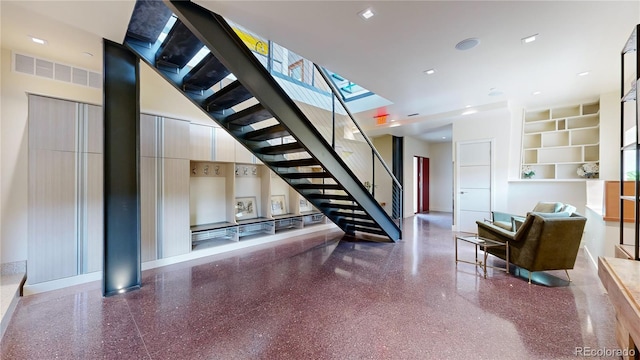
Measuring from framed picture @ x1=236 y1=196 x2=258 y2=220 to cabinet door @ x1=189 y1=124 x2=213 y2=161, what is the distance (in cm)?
123

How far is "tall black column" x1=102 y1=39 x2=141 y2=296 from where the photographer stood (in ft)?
9.11

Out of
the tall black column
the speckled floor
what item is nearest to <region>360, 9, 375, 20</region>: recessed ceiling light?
the tall black column

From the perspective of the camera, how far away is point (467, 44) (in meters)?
3.04

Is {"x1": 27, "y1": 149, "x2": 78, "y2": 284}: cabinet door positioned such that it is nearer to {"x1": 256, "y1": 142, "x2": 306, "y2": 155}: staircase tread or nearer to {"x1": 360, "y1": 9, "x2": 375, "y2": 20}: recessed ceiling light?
{"x1": 256, "y1": 142, "x2": 306, "y2": 155}: staircase tread

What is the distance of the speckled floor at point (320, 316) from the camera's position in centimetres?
193

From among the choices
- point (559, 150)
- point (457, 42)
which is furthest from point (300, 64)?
point (559, 150)

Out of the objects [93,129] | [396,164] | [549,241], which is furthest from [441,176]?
[93,129]

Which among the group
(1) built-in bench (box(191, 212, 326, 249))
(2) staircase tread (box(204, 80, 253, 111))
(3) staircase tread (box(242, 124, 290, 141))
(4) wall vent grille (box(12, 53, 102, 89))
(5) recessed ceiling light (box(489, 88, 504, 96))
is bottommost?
(1) built-in bench (box(191, 212, 326, 249))

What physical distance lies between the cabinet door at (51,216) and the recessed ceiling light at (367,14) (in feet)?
12.0

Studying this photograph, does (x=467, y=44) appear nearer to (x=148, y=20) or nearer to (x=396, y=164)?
(x=148, y=20)

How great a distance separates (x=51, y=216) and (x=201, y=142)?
2.00m

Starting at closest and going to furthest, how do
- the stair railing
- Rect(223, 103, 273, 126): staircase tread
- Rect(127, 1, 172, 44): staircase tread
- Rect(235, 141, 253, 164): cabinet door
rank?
Rect(127, 1, 172, 44): staircase tread → Rect(223, 103, 273, 126): staircase tread → Rect(235, 141, 253, 164): cabinet door → the stair railing

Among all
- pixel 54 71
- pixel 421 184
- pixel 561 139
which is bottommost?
pixel 421 184

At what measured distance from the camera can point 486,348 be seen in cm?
193
